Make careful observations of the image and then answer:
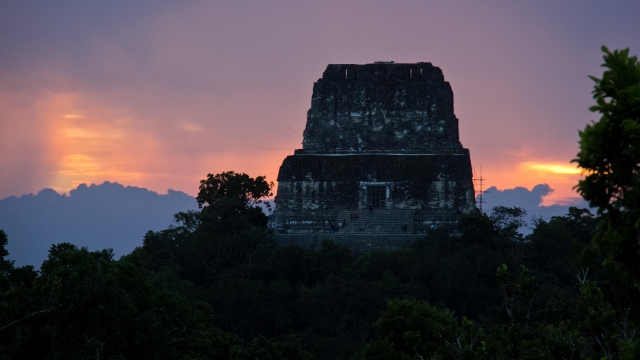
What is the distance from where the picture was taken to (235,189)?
1551 inches

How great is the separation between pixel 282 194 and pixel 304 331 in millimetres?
9120

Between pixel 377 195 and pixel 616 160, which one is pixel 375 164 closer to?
pixel 377 195

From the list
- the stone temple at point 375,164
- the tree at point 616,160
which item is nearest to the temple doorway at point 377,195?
the stone temple at point 375,164

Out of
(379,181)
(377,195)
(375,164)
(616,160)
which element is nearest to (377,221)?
(377,195)

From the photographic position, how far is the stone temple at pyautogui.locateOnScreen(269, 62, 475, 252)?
35.8m

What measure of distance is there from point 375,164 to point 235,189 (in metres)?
5.64

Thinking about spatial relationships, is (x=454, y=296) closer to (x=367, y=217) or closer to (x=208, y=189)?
(x=367, y=217)

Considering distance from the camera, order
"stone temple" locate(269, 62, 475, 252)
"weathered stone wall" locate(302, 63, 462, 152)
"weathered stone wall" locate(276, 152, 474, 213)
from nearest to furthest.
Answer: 1. "stone temple" locate(269, 62, 475, 252)
2. "weathered stone wall" locate(276, 152, 474, 213)
3. "weathered stone wall" locate(302, 63, 462, 152)

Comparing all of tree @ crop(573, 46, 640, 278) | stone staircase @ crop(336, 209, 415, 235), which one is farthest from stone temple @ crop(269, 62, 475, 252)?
tree @ crop(573, 46, 640, 278)

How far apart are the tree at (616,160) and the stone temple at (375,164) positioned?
2603cm

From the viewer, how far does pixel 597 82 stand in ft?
26.0

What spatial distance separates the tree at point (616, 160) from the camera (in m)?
7.72

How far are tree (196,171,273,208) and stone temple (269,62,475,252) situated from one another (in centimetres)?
190

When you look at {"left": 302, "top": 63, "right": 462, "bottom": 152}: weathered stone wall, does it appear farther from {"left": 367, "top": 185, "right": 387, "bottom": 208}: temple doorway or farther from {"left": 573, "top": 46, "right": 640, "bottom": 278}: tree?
{"left": 573, "top": 46, "right": 640, "bottom": 278}: tree
